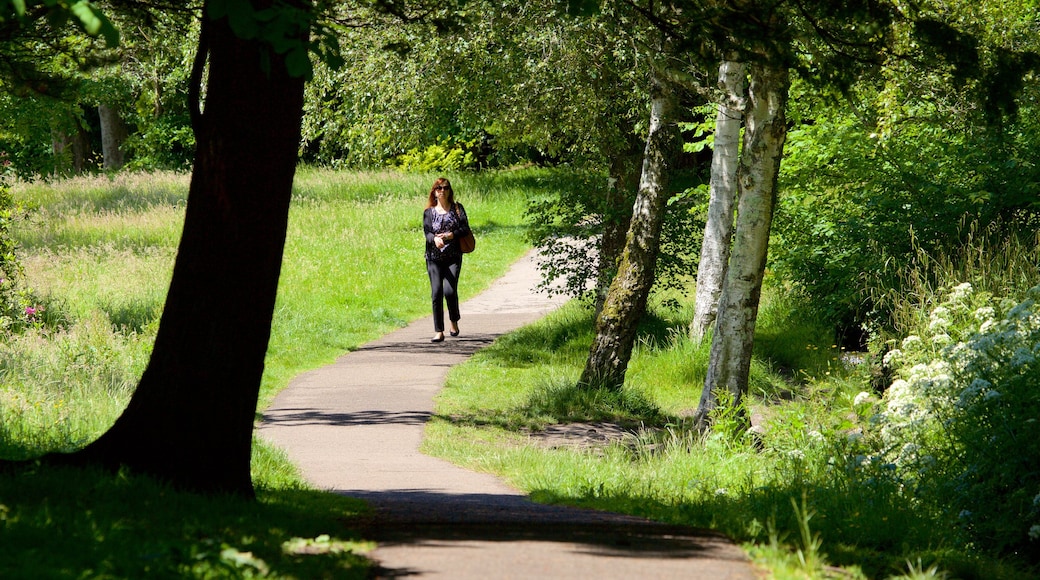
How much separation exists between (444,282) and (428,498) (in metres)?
8.51

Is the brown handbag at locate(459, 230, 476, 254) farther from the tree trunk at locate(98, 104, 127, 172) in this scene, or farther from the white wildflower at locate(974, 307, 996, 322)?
the tree trunk at locate(98, 104, 127, 172)

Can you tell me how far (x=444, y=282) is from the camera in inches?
623

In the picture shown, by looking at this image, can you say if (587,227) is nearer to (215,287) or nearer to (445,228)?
(445,228)

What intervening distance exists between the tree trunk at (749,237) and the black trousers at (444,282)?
224 inches

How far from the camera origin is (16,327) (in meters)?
14.2

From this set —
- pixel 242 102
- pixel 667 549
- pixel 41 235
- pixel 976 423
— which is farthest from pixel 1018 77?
pixel 41 235

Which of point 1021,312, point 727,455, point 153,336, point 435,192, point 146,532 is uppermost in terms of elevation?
point 435,192

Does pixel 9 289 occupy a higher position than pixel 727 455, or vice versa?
pixel 9 289

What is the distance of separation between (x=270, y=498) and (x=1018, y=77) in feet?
17.7

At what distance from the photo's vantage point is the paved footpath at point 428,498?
4695 mm

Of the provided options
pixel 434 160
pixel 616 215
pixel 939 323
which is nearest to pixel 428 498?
pixel 939 323

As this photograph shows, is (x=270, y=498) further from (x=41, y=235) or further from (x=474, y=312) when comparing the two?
(x=41, y=235)

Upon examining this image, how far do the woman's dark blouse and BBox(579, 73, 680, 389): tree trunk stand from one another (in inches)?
117

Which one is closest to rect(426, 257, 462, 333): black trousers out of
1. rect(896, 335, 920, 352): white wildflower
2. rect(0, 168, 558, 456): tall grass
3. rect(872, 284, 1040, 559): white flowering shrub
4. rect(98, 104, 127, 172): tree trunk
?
rect(0, 168, 558, 456): tall grass
